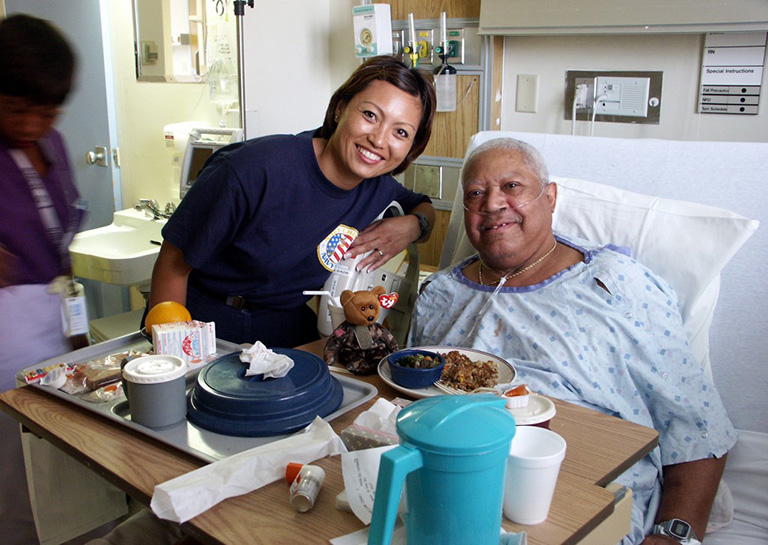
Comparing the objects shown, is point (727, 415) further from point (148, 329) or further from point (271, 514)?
point (148, 329)

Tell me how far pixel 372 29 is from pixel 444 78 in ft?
1.32

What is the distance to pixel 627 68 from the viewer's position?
9.11ft

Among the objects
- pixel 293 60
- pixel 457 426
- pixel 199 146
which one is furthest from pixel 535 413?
pixel 293 60

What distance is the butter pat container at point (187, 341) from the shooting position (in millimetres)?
1246

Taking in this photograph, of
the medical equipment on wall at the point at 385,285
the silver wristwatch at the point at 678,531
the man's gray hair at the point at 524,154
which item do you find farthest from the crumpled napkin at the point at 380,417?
the man's gray hair at the point at 524,154

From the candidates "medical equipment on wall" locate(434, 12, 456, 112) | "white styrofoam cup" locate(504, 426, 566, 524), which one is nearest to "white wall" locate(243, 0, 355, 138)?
"medical equipment on wall" locate(434, 12, 456, 112)

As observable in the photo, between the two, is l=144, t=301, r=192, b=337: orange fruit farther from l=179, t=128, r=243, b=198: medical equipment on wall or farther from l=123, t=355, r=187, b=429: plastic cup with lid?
l=179, t=128, r=243, b=198: medical equipment on wall

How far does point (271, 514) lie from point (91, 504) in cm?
65

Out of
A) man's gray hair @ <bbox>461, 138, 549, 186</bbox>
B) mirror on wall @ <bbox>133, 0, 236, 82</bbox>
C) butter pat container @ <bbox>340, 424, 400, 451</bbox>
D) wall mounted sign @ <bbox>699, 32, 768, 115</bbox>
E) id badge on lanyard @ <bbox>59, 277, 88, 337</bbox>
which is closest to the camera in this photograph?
butter pat container @ <bbox>340, 424, 400, 451</bbox>

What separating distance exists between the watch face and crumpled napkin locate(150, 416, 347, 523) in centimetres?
78

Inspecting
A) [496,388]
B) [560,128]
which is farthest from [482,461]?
[560,128]

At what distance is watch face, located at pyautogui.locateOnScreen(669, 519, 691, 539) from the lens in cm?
139

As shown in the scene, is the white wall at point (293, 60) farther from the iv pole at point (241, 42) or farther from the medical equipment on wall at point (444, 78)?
the medical equipment on wall at point (444, 78)

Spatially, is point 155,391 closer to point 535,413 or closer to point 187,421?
point 187,421
